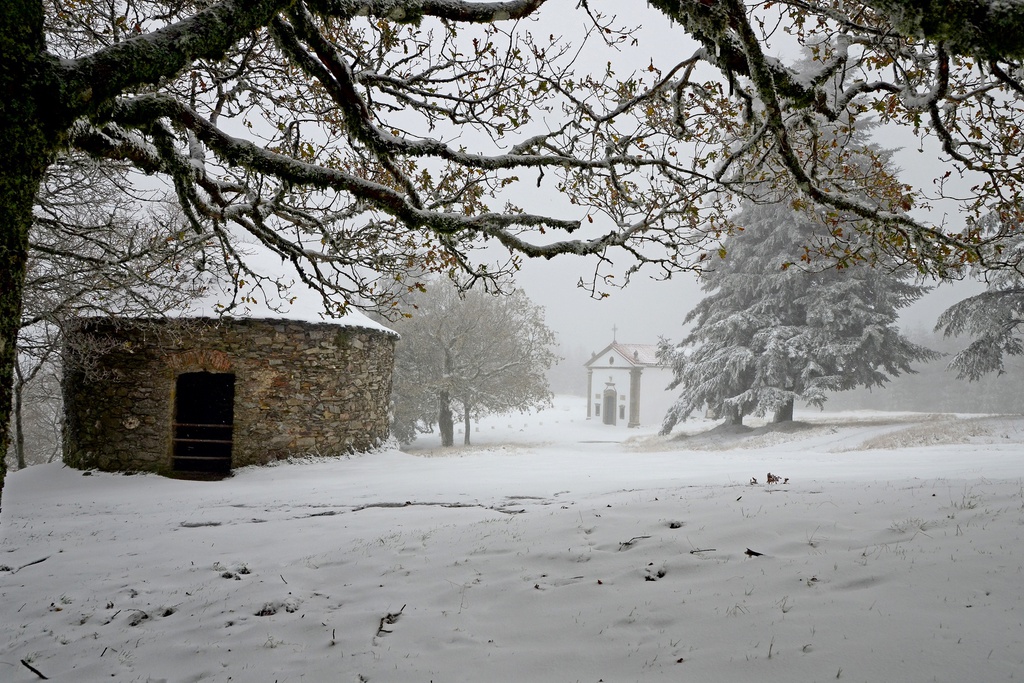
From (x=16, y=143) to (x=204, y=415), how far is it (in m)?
11.4

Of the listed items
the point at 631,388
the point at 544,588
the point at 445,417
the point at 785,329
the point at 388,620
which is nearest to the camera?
the point at 388,620

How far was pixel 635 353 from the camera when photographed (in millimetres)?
37125

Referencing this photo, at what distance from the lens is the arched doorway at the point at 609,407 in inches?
1458

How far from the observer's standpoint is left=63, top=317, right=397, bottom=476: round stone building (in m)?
9.56

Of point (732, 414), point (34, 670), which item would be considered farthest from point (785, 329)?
point (34, 670)

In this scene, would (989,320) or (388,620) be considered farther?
(989,320)

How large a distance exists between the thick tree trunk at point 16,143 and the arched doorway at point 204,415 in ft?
32.6

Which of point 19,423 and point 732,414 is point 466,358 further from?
point 19,423

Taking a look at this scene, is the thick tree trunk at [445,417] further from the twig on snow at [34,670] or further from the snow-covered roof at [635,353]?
the twig on snow at [34,670]

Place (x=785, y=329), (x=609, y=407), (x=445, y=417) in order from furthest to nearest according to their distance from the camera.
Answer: (x=609, y=407) < (x=445, y=417) < (x=785, y=329)

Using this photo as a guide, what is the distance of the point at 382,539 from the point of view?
4668 mm

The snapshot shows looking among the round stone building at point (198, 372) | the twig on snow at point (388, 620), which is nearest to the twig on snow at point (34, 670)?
the twig on snow at point (388, 620)

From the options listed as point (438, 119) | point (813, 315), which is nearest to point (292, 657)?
point (438, 119)

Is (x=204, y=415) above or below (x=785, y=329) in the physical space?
below
